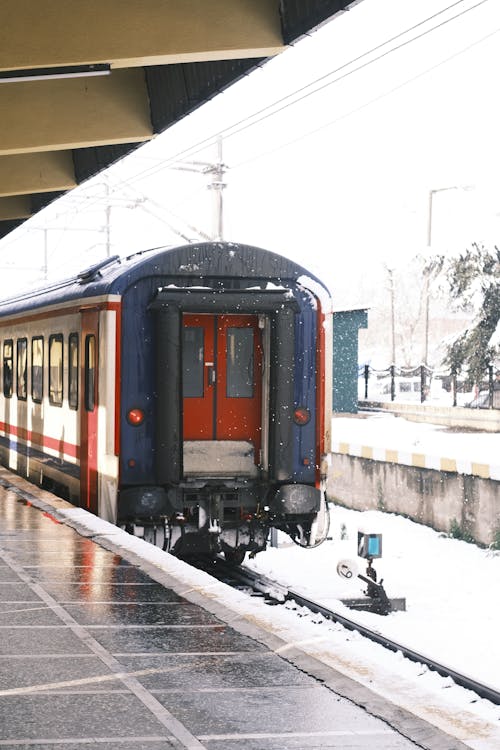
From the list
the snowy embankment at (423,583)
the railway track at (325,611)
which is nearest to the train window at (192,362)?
the railway track at (325,611)

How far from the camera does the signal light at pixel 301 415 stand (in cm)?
1215

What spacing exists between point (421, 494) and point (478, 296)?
1410 cm

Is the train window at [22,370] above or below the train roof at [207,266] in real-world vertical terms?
below

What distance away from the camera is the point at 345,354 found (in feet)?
103

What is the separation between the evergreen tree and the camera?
30.9 metres

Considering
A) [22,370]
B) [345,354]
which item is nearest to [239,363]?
[22,370]

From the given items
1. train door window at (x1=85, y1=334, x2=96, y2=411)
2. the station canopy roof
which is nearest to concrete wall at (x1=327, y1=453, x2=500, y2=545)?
train door window at (x1=85, y1=334, x2=96, y2=411)

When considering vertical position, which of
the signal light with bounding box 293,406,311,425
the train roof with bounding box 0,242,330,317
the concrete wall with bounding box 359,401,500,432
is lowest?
the concrete wall with bounding box 359,401,500,432

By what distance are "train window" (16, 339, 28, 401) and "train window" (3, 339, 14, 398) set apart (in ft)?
1.87

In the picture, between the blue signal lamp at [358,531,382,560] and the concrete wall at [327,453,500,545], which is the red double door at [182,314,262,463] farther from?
the concrete wall at [327,453,500,545]

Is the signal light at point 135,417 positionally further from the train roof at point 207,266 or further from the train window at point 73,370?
the train window at point 73,370

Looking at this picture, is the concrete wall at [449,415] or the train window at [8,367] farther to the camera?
the concrete wall at [449,415]

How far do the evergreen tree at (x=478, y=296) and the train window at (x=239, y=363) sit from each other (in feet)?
64.3

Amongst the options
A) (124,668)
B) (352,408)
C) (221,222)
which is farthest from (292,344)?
(352,408)
